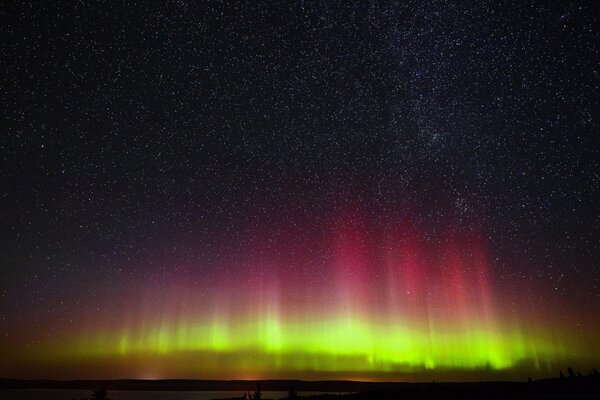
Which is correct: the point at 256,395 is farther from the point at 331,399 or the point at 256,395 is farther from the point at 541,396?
the point at 541,396

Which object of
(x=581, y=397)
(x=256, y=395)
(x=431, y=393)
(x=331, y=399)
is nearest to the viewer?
(x=581, y=397)

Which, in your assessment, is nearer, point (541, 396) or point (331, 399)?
point (541, 396)

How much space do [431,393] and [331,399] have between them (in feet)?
31.9

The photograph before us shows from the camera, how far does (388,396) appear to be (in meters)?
33.3

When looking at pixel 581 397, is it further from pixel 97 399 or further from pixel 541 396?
pixel 97 399

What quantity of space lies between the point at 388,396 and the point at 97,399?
21.2m

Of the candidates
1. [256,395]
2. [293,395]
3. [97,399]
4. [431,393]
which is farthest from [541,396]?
[97,399]

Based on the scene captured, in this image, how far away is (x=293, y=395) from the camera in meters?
25.7

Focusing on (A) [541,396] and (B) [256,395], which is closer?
(A) [541,396]

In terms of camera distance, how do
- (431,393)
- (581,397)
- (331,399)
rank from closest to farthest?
(581,397) < (431,393) < (331,399)

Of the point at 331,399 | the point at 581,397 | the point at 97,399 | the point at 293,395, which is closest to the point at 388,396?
the point at 331,399

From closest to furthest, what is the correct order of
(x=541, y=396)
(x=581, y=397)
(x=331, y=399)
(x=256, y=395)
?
(x=581, y=397) < (x=541, y=396) < (x=256, y=395) < (x=331, y=399)

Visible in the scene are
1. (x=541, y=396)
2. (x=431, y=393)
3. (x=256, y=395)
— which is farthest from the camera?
(x=431, y=393)

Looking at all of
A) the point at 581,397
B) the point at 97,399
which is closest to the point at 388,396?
the point at 581,397
